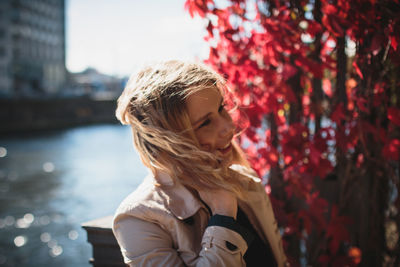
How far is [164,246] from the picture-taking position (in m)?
1.31

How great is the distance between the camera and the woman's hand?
1.36 meters

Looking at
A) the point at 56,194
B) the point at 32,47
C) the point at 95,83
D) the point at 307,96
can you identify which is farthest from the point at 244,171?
the point at 95,83

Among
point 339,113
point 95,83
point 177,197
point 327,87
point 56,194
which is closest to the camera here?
point 177,197

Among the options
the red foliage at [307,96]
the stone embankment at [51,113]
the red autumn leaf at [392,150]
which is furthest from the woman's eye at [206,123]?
the stone embankment at [51,113]

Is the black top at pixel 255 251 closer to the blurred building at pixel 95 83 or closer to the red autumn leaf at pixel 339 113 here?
the red autumn leaf at pixel 339 113

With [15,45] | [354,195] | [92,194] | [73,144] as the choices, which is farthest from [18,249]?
[15,45]

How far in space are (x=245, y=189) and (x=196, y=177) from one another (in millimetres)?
288

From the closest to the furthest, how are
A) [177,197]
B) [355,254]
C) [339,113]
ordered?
[177,197] → [339,113] → [355,254]

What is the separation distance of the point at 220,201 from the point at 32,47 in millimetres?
59883

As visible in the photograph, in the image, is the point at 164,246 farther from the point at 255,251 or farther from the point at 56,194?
the point at 56,194

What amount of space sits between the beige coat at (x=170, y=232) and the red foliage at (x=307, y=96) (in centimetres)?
103

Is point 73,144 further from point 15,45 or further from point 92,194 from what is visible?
point 15,45

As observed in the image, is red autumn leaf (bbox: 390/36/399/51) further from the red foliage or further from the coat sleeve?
the coat sleeve

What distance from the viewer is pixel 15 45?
51.0m
